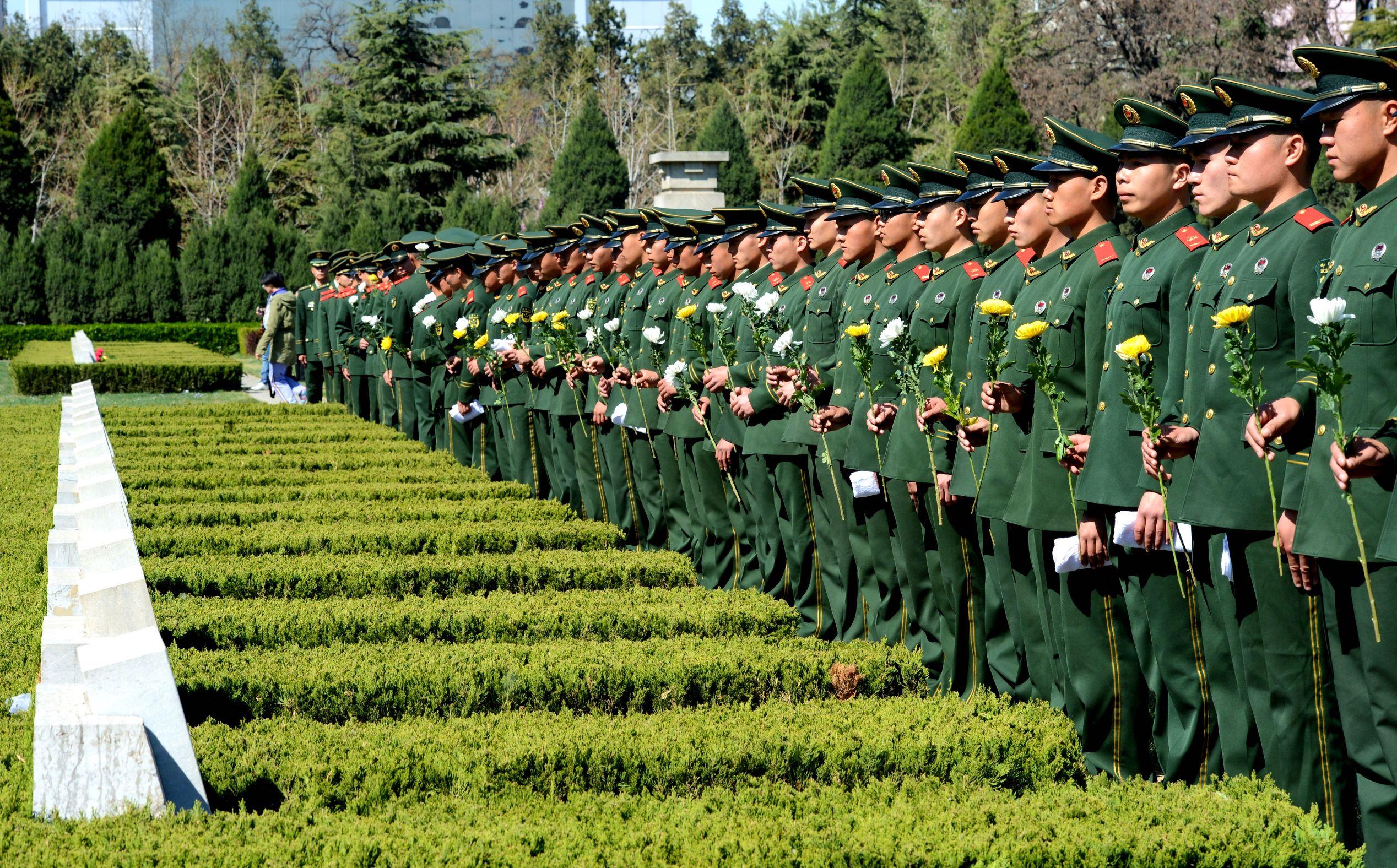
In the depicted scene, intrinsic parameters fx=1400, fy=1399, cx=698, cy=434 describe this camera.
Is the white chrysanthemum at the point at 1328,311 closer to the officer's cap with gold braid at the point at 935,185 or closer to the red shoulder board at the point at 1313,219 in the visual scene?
the red shoulder board at the point at 1313,219

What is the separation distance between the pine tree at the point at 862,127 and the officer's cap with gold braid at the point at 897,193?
63.6 feet

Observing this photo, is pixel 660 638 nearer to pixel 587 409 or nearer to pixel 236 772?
pixel 236 772

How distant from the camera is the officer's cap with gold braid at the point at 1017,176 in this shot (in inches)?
213

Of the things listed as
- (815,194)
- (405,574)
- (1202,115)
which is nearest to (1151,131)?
(1202,115)

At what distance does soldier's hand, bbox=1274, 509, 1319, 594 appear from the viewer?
382cm

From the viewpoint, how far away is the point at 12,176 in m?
37.5

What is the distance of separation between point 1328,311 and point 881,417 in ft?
8.87

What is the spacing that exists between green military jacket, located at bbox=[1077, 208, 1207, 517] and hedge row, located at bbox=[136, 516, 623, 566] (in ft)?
13.4

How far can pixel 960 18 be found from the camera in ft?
156

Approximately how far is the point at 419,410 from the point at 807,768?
11115 mm

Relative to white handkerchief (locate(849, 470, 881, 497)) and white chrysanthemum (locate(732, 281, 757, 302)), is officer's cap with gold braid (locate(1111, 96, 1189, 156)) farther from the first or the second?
white chrysanthemum (locate(732, 281, 757, 302))

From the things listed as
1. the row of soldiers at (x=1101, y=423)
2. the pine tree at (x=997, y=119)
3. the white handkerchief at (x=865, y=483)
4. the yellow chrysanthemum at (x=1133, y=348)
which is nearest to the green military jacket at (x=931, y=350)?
the row of soldiers at (x=1101, y=423)

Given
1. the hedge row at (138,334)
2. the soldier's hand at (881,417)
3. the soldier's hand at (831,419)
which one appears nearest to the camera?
the soldier's hand at (881,417)

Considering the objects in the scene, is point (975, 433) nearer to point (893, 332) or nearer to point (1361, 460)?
point (893, 332)
